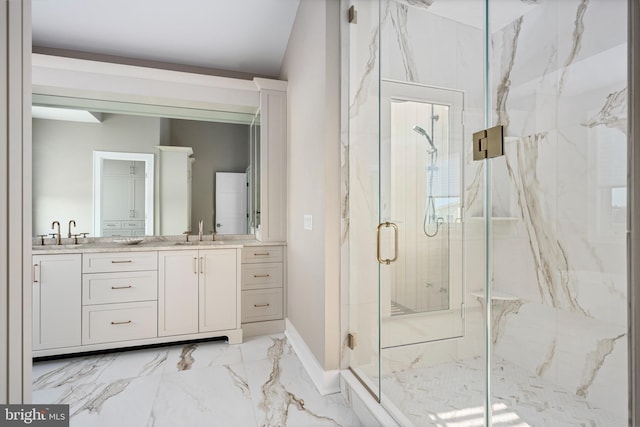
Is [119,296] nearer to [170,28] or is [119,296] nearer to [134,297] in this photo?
[134,297]

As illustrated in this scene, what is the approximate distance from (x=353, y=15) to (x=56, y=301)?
3.03 meters

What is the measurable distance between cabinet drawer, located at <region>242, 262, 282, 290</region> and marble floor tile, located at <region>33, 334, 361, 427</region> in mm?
596

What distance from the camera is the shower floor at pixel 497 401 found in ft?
3.72

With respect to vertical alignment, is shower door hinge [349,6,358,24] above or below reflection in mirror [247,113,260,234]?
above

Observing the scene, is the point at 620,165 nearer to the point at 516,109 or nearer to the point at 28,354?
the point at 516,109

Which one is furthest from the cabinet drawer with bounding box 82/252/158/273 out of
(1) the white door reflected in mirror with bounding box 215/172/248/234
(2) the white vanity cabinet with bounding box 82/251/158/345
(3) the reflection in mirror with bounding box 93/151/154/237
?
(1) the white door reflected in mirror with bounding box 215/172/248/234

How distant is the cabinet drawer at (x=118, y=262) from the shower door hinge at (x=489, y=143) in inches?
101

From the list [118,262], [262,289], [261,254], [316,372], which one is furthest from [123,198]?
[316,372]

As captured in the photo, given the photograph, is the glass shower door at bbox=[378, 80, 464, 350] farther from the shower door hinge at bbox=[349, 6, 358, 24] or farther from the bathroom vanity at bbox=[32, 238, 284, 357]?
the bathroom vanity at bbox=[32, 238, 284, 357]

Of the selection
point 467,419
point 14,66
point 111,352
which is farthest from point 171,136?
point 467,419

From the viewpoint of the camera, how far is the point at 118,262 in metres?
2.60

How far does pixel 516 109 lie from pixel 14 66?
1.66 meters

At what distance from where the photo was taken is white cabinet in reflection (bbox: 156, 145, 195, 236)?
3186 mm

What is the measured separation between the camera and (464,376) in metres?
1.37
